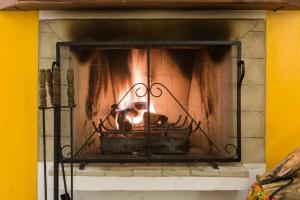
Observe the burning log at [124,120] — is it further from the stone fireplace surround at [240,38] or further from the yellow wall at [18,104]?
the yellow wall at [18,104]

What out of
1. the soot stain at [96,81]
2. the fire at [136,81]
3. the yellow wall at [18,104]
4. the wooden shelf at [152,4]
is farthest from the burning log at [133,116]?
the wooden shelf at [152,4]

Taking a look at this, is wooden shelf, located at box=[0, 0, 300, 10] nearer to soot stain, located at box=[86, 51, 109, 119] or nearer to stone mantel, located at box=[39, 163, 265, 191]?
soot stain, located at box=[86, 51, 109, 119]

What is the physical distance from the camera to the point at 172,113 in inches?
81.0

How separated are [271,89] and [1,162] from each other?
4.17 ft

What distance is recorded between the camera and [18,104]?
1.80 metres

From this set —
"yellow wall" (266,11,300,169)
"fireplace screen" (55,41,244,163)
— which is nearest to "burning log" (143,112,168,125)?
"fireplace screen" (55,41,244,163)

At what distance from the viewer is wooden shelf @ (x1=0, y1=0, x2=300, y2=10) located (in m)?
1.60

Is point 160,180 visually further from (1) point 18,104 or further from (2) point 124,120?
(1) point 18,104

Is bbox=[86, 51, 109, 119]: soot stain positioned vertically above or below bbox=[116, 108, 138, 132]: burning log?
above

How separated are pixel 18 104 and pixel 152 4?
0.76m

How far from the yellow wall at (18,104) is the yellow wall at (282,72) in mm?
1062

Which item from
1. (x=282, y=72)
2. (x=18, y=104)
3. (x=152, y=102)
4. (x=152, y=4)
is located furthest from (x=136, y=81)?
(x=282, y=72)

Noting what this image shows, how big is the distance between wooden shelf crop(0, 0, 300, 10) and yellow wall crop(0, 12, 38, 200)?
11cm

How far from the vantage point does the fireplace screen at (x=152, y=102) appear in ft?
5.74
